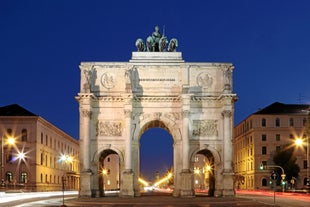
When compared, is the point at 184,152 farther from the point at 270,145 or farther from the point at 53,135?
the point at 270,145

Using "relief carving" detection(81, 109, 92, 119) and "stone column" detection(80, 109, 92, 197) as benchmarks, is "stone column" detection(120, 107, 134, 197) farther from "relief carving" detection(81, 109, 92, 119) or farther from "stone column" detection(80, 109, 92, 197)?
"relief carving" detection(81, 109, 92, 119)

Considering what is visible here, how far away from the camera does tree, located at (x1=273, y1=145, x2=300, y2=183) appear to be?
86.4 metres

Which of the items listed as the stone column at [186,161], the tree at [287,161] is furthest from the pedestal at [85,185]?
the tree at [287,161]

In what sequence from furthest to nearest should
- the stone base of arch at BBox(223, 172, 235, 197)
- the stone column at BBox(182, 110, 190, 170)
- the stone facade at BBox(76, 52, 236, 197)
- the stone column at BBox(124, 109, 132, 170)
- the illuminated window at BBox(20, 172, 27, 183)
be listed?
the illuminated window at BBox(20, 172, 27, 183)
the stone facade at BBox(76, 52, 236, 197)
the stone column at BBox(124, 109, 132, 170)
the stone column at BBox(182, 110, 190, 170)
the stone base of arch at BBox(223, 172, 235, 197)

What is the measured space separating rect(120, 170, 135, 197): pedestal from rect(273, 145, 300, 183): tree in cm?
4278

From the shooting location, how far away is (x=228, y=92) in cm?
5003

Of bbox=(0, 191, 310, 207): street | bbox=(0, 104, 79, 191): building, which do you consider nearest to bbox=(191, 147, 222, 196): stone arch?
bbox=(0, 191, 310, 207): street

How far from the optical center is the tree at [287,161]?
3403 inches

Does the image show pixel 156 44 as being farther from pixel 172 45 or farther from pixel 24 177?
pixel 24 177

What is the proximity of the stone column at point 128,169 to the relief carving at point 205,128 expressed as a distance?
5902 mm

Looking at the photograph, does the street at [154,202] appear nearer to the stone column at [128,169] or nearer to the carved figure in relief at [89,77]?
the stone column at [128,169]

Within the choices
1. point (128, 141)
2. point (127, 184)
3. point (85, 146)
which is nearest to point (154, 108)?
point (128, 141)

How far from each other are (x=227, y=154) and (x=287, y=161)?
1575 inches

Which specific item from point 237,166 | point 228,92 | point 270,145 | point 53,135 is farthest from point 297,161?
point 228,92
